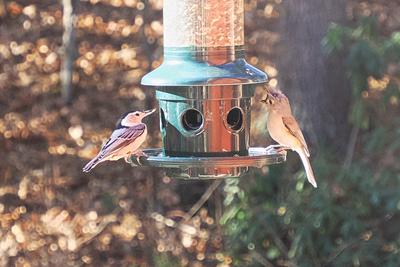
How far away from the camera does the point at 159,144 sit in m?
8.68

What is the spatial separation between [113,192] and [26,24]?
5.26 feet

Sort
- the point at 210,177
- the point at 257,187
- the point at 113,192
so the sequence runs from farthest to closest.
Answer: the point at 113,192
the point at 257,187
the point at 210,177

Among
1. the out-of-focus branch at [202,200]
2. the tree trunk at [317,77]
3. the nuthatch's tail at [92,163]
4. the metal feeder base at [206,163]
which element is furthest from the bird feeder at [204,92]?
the out-of-focus branch at [202,200]

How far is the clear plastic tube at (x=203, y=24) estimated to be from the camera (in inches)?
174

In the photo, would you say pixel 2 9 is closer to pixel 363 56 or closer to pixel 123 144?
pixel 363 56

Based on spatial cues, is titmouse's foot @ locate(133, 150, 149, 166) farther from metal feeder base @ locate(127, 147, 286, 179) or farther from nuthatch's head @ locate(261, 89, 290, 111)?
nuthatch's head @ locate(261, 89, 290, 111)

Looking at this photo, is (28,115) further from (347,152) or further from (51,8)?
(347,152)

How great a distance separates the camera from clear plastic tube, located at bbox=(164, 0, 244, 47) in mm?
4430

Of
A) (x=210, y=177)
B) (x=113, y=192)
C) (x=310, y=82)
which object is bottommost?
(x=113, y=192)

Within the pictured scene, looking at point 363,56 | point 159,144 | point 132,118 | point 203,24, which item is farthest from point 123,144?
point 159,144

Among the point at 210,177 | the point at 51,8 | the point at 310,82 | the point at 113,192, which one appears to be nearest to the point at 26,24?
the point at 51,8

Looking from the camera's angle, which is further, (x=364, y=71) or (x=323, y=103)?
(x=323, y=103)

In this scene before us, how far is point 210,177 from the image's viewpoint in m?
4.26

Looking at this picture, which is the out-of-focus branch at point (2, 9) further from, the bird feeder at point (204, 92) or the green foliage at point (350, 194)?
the bird feeder at point (204, 92)
